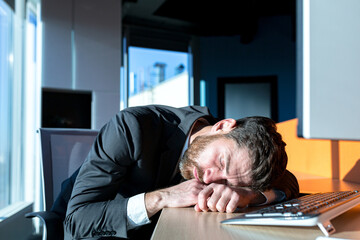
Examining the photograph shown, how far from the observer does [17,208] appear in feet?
10.1

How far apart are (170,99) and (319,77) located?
19.6 ft

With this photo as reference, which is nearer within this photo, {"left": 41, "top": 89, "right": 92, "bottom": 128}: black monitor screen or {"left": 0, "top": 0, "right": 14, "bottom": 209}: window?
{"left": 0, "top": 0, "right": 14, "bottom": 209}: window

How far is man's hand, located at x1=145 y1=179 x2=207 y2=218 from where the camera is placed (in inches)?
37.2

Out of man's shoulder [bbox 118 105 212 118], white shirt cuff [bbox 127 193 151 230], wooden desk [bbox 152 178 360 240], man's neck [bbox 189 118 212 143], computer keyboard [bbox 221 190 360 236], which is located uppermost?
man's shoulder [bbox 118 105 212 118]

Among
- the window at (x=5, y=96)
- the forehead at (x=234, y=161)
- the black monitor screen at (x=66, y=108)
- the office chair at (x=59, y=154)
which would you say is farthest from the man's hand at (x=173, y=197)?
the black monitor screen at (x=66, y=108)

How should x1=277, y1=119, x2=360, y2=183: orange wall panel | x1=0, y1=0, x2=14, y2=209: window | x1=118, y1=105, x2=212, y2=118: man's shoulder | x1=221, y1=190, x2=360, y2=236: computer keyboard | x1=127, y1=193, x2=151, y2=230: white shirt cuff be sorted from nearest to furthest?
1. x1=221, y1=190, x2=360, y2=236: computer keyboard
2. x1=127, y1=193, x2=151, y2=230: white shirt cuff
3. x1=118, y1=105, x2=212, y2=118: man's shoulder
4. x1=277, y1=119, x2=360, y2=183: orange wall panel
5. x1=0, y1=0, x2=14, y2=209: window

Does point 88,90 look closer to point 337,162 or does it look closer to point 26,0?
point 26,0

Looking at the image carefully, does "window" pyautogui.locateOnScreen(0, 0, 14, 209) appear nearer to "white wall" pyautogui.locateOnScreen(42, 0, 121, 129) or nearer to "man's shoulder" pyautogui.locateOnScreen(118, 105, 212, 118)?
"white wall" pyautogui.locateOnScreen(42, 0, 121, 129)

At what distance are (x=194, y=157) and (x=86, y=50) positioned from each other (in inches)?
127

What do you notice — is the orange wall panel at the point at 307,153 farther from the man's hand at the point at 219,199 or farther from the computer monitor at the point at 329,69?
the computer monitor at the point at 329,69

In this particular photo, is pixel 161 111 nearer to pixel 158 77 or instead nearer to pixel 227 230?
pixel 227 230

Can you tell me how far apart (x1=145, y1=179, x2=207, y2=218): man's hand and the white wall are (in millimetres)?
3126

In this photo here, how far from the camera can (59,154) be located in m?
1.60

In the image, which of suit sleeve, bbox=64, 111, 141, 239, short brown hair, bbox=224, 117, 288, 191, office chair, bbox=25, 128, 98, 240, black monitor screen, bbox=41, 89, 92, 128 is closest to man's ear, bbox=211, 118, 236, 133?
short brown hair, bbox=224, 117, 288, 191
